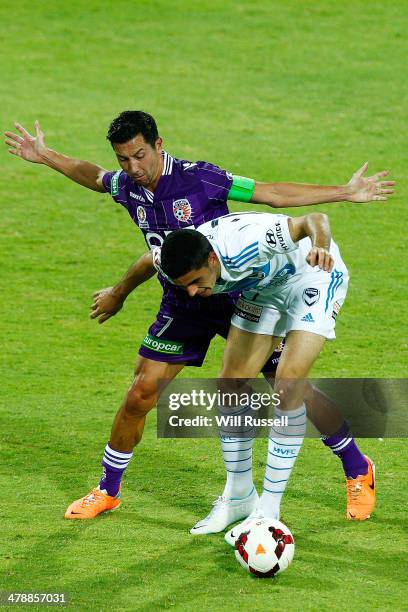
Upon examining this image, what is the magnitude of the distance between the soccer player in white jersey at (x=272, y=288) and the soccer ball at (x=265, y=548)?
184 mm

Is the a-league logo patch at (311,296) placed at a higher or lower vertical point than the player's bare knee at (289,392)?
higher

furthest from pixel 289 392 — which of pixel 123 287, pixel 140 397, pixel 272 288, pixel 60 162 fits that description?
pixel 60 162

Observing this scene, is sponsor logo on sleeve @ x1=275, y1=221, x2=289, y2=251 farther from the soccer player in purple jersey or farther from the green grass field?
the green grass field

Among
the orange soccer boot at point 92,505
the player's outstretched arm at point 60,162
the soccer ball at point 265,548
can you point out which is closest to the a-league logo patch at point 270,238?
the player's outstretched arm at point 60,162

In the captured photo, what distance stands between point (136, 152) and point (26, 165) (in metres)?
9.22

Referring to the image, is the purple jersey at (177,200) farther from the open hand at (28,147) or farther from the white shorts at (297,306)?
the open hand at (28,147)

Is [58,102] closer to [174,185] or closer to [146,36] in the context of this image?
[146,36]

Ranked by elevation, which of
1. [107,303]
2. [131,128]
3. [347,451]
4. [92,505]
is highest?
[131,128]

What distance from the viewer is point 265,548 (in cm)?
695

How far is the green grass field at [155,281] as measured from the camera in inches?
284

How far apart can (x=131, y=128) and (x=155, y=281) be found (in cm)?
594

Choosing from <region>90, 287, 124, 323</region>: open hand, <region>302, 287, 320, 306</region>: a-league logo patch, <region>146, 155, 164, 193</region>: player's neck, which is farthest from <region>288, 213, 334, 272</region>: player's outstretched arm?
<region>90, 287, 124, 323</region>: open hand

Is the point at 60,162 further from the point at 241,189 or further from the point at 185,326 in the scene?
the point at 185,326

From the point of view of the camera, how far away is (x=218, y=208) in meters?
8.17
